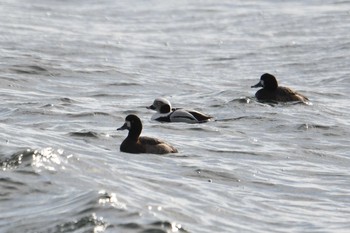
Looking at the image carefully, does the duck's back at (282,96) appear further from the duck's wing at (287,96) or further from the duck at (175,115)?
the duck at (175,115)

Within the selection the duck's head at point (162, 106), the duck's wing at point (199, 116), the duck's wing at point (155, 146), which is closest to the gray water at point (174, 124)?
the duck's wing at point (155, 146)

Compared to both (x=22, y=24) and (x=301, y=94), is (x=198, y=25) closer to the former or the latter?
(x=22, y=24)

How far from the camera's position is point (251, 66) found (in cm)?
3250

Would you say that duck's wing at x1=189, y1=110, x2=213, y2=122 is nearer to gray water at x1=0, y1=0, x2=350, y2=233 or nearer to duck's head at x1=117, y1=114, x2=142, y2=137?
gray water at x1=0, y1=0, x2=350, y2=233

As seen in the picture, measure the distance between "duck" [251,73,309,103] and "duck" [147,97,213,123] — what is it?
2876 mm

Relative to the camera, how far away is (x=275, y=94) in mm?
25312

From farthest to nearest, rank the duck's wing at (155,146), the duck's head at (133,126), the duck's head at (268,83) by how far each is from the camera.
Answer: the duck's head at (268,83) < the duck's head at (133,126) < the duck's wing at (155,146)

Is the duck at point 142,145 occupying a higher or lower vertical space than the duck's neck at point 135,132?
lower

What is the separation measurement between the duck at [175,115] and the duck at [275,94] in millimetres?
2876

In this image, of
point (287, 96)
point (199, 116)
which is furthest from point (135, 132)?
point (287, 96)

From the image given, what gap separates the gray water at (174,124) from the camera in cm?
1473

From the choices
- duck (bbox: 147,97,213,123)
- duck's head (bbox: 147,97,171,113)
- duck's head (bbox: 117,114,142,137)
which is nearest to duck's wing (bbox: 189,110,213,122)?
duck (bbox: 147,97,213,123)

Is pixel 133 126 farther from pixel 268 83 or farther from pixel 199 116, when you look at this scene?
pixel 268 83

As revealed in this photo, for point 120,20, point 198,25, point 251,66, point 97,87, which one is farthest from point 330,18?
point 97,87
